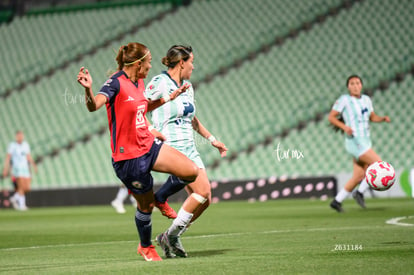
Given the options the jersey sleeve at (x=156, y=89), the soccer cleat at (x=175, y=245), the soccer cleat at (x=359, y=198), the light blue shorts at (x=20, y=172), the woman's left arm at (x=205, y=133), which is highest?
the jersey sleeve at (x=156, y=89)

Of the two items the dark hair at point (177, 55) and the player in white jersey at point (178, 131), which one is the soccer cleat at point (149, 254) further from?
the dark hair at point (177, 55)

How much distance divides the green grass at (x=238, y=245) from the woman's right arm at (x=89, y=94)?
1.25 m

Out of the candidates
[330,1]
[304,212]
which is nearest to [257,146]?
[330,1]

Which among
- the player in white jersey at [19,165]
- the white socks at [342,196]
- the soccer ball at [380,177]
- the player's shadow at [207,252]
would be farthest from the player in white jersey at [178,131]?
the player in white jersey at [19,165]

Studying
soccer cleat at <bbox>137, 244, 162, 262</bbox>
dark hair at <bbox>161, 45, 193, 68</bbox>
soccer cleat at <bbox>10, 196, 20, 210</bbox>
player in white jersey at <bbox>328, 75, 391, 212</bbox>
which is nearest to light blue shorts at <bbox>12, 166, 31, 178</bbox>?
soccer cleat at <bbox>10, 196, 20, 210</bbox>

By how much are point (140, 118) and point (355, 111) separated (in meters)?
6.71

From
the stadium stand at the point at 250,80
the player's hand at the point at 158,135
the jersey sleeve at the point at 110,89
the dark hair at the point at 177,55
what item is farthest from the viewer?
the stadium stand at the point at 250,80

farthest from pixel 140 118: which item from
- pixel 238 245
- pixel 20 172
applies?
pixel 20 172

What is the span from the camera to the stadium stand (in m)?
20.0

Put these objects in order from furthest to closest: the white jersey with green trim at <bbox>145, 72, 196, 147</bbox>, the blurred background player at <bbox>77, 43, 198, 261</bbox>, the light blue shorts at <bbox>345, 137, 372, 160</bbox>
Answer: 1. the light blue shorts at <bbox>345, 137, 372, 160</bbox>
2. the white jersey with green trim at <bbox>145, 72, 196, 147</bbox>
3. the blurred background player at <bbox>77, 43, 198, 261</bbox>

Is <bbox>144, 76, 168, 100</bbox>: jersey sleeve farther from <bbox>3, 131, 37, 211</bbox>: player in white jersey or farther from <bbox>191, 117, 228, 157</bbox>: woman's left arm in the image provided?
<bbox>3, 131, 37, 211</bbox>: player in white jersey

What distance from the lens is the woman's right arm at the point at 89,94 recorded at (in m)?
5.78

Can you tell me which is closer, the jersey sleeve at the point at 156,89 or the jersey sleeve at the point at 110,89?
the jersey sleeve at the point at 110,89

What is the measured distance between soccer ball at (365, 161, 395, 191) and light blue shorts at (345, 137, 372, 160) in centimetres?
309
